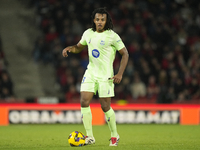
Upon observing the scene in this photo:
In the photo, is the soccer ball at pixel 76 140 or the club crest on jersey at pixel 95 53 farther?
the club crest on jersey at pixel 95 53

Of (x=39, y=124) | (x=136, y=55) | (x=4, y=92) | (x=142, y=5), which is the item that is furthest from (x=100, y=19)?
(x=142, y=5)

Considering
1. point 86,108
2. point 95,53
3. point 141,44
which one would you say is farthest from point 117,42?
point 141,44

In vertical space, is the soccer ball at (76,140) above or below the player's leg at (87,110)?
below

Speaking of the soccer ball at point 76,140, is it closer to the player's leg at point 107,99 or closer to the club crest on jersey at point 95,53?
the player's leg at point 107,99

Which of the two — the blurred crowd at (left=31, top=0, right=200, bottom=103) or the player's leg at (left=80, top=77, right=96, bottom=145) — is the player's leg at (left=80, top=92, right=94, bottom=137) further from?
the blurred crowd at (left=31, top=0, right=200, bottom=103)

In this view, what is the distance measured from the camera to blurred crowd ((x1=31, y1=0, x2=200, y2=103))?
12750 mm

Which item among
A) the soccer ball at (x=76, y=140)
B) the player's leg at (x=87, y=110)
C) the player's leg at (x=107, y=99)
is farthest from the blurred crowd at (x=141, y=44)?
the soccer ball at (x=76, y=140)

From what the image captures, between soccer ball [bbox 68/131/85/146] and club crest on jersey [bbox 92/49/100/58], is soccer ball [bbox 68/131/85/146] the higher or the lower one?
the lower one

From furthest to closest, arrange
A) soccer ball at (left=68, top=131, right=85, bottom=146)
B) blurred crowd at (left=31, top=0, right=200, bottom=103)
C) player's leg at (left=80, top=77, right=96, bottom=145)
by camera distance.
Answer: blurred crowd at (left=31, top=0, right=200, bottom=103)
player's leg at (left=80, top=77, right=96, bottom=145)
soccer ball at (left=68, top=131, right=85, bottom=146)

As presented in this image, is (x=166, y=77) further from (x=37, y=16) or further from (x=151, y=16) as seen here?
(x=37, y=16)

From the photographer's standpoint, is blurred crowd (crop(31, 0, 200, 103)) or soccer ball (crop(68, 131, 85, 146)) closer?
soccer ball (crop(68, 131, 85, 146))

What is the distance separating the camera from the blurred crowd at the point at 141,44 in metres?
12.8

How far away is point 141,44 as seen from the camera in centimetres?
1461

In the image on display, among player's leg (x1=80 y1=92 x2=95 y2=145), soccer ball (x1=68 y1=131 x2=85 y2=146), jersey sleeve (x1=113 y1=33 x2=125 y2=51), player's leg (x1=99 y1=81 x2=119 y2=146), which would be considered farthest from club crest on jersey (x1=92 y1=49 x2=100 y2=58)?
soccer ball (x1=68 y1=131 x2=85 y2=146)
